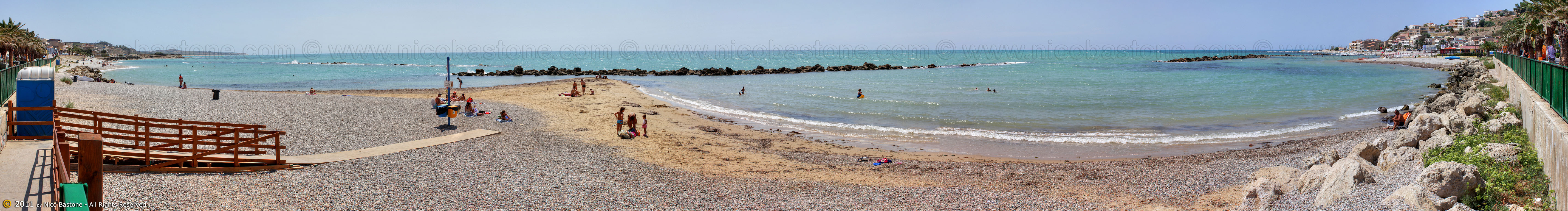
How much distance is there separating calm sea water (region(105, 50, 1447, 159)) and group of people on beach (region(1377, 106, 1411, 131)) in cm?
40

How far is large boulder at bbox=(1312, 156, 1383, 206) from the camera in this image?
27.3 ft

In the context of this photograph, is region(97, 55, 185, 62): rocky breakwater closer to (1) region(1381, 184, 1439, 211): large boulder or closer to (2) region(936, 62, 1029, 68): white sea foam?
(2) region(936, 62, 1029, 68): white sea foam

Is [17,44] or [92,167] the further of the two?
[17,44]

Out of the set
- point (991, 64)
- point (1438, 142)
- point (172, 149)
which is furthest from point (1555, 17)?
point (991, 64)

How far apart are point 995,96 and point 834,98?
8011 mm

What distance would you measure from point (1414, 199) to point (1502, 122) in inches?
262

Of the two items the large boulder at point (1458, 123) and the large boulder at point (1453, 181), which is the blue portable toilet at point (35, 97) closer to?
the large boulder at point (1453, 181)

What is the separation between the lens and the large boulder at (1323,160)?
11.4m

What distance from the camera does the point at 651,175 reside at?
12828 mm

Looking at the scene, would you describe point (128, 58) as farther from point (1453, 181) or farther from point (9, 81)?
point (1453, 181)

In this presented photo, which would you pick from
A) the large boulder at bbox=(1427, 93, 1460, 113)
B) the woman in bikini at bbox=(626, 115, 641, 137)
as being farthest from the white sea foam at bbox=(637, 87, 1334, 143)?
the woman in bikini at bbox=(626, 115, 641, 137)

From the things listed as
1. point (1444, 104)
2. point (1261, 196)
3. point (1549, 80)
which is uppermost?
point (1549, 80)

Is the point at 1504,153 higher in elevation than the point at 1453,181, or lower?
higher

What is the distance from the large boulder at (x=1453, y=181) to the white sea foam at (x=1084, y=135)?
11.2 m
